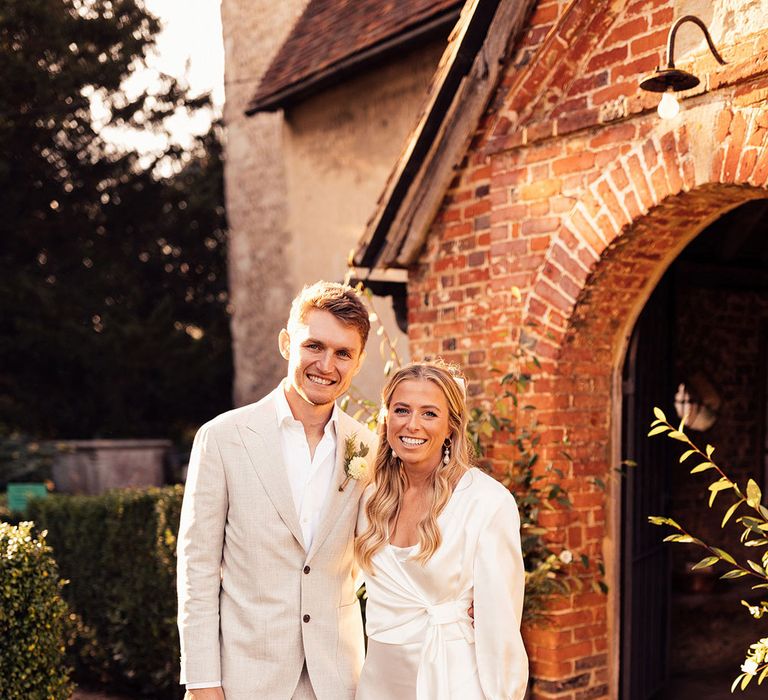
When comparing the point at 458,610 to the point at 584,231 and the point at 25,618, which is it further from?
the point at 25,618

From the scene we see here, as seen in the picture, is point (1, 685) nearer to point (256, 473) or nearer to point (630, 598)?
point (256, 473)

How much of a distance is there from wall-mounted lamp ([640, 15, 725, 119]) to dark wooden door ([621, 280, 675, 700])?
1444 mm

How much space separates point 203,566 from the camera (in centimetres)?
285

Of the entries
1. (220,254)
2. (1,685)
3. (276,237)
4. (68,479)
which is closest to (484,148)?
(1,685)

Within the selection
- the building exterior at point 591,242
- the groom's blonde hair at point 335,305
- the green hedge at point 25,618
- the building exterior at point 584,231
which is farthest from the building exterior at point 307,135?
the groom's blonde hair at point 335,305

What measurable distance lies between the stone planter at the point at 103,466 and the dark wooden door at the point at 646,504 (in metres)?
9.26

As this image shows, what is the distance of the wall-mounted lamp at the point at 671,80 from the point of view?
3672 mm

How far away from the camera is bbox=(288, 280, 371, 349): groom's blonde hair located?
2926 mm

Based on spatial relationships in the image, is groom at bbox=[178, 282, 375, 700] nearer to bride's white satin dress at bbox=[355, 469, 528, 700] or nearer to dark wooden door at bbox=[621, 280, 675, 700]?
bride's white satin dress at bbox=[355, 469, 528, 700]

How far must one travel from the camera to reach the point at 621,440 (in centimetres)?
491

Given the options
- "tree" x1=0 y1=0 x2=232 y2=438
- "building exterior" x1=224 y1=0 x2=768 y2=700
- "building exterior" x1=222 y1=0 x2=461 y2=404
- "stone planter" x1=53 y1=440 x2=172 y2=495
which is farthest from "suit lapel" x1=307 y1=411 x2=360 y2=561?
"tree" x1=0 y1=0 x2=232 y2=438

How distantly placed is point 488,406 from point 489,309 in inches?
21.7

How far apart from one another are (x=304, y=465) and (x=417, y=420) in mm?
466

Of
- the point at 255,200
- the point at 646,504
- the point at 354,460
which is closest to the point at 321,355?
the point at 354,460
